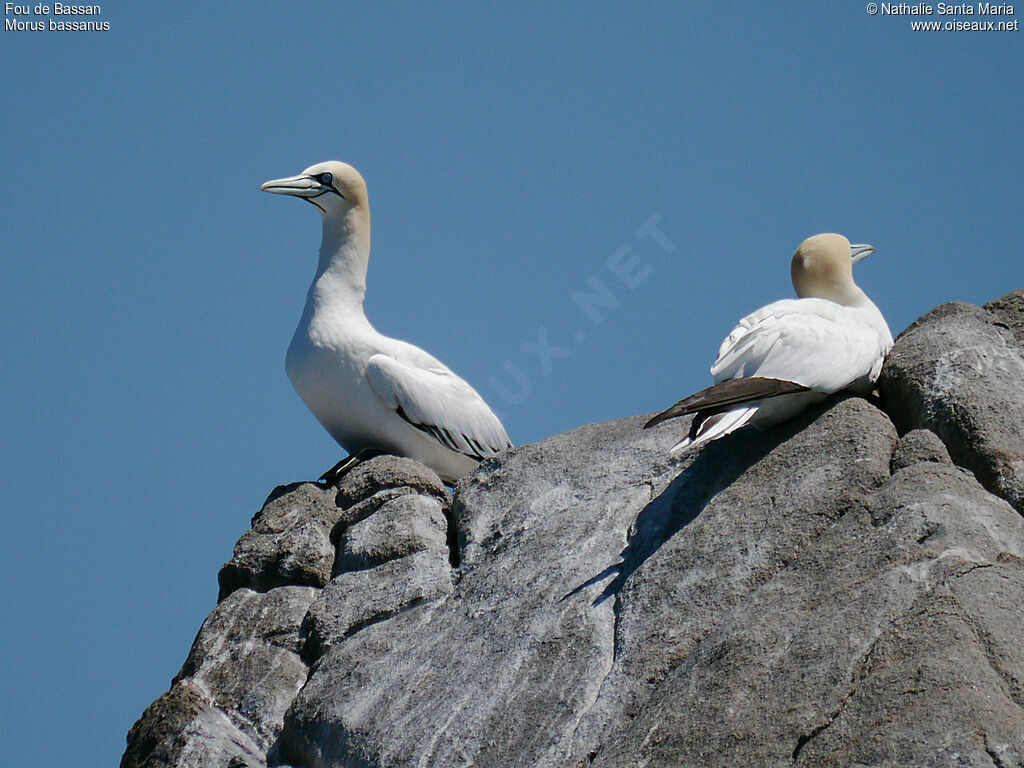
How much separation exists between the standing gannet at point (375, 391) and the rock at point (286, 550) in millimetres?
1144

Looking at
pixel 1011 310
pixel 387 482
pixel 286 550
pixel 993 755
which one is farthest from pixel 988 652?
pixel 286 550

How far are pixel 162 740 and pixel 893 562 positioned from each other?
3504 millimetres

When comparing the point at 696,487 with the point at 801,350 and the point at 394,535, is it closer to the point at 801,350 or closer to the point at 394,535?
the point at 801,350

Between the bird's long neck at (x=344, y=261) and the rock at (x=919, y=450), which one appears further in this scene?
the bird's long neck at (x=344, y=261)

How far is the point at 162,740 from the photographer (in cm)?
608

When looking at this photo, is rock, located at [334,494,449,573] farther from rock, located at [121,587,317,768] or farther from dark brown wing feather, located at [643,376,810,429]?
dark brown wing feather, located at [643,376,810,429]

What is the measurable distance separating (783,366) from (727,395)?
0.45m

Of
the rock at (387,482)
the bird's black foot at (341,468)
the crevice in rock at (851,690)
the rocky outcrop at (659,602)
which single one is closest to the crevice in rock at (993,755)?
the rocky outcrop at (659,602)

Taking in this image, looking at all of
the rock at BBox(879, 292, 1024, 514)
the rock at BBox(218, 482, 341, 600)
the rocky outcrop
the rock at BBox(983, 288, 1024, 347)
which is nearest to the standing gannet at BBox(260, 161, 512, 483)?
the rock at BBox(218, 482, 341, 600)

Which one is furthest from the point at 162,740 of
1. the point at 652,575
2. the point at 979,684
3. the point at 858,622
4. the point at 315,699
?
A: the point at 979,684

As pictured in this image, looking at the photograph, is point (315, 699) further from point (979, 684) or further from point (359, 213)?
point (359, 213)

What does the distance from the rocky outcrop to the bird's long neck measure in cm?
224

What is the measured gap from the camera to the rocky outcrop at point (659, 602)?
4.23 metres

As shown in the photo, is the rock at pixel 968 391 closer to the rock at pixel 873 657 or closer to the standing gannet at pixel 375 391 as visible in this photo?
the rock at pixel 873 657
